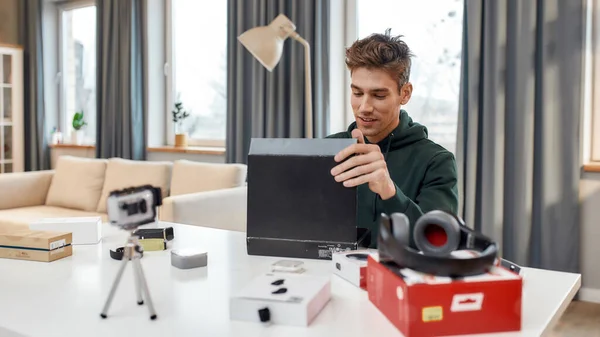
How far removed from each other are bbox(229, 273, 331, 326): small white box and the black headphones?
122 mm

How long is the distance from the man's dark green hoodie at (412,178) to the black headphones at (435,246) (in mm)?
461

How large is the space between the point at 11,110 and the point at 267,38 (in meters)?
3.12

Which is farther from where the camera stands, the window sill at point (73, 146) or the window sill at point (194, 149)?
the window sill at point (73, 146)

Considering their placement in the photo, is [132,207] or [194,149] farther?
[194,149]

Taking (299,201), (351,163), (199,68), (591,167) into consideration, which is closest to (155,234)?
(299,201)

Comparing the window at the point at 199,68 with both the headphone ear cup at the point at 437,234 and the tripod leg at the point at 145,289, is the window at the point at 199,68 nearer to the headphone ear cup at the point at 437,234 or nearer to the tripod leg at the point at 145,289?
the tripod leg at the point at 145,289

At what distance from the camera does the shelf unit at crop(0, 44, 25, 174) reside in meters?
5.21

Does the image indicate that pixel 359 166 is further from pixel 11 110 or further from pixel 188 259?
pixel 11 110

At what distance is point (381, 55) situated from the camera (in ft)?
5.18

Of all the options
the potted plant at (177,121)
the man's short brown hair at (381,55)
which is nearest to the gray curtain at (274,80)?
the potted plant at (177,121)

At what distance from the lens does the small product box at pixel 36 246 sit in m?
1.23

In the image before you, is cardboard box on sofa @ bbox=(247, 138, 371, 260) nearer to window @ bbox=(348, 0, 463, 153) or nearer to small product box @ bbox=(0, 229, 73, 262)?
small product box @ bbox=(0, 229, 73, 262)

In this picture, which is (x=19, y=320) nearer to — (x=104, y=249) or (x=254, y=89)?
(x=104, y=249)

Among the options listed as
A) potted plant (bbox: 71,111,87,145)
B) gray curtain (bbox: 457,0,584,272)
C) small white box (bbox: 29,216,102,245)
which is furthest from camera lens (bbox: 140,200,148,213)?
potted plant (bbox: 71,111,87,145)
